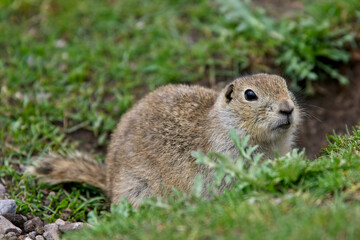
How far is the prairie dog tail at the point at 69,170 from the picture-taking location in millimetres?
6195

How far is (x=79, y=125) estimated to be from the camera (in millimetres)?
7355

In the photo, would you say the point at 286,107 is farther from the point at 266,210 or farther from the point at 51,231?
the point at 51,231

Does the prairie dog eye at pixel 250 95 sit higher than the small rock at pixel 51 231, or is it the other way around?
the prairie dog eye at pixel 250 95

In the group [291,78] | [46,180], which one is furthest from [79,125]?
[291,78]

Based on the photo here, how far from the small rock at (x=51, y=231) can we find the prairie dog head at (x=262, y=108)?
204 centimetres

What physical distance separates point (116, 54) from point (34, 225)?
3706 millimetres

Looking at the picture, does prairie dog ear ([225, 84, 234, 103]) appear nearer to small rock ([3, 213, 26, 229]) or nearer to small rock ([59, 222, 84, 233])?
small rock ([59, 222, 84, 233])

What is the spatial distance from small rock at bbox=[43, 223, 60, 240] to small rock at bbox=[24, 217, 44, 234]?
0.05 metres

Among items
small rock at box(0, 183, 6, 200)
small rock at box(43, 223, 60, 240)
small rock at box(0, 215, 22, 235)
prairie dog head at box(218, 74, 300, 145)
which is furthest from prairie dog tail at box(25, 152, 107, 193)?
prairie dog head at box(218, 74, 300, 145)

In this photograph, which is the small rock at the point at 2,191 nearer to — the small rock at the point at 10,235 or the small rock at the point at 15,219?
the small rock at the point at 15,219

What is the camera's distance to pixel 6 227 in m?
5.10

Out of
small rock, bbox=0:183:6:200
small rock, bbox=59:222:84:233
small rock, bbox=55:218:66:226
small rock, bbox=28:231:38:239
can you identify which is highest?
small rock, bbox=0:183:6:200

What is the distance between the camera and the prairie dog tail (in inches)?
244

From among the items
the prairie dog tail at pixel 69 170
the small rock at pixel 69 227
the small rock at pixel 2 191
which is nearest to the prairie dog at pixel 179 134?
the prairie dog tail at pixel 69 170
